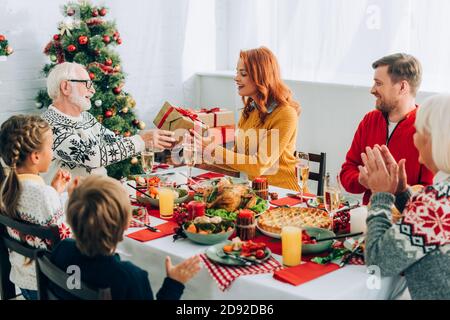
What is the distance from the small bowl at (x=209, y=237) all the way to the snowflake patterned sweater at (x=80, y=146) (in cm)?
114

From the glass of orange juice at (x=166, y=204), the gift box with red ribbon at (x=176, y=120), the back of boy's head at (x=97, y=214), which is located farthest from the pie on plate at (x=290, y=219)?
the gift box with red ribbon at (x=176, y=120)

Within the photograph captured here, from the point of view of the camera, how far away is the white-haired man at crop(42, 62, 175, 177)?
119 inches

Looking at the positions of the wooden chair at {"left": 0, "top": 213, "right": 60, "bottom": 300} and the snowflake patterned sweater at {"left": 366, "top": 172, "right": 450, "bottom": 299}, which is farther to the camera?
the wooden chair at {"left": 0, "top": 213, "right": 60, "bottom": 300}

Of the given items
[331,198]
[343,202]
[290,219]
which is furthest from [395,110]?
[290,219]

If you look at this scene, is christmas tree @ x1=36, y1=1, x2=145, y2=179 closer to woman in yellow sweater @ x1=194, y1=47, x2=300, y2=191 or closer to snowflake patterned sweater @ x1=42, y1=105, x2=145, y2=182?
snowflake patterned sweater @ x1=42, y1=105, x2=145, y2=182

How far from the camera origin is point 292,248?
6.24 ft

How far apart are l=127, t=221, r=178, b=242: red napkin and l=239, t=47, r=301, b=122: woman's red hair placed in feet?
3.94

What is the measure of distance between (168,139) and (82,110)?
48cm

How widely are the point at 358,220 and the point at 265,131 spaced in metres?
1.21

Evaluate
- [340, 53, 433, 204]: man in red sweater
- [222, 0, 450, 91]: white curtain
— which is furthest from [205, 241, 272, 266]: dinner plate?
[222, 0, 450, 91]: white curtain

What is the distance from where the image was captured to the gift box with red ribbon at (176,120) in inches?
127

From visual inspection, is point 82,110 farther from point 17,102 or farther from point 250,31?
point 250,31

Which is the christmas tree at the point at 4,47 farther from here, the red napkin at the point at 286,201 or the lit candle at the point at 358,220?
the lit candle at the point at 358,220

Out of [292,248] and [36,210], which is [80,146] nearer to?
[36,210]
